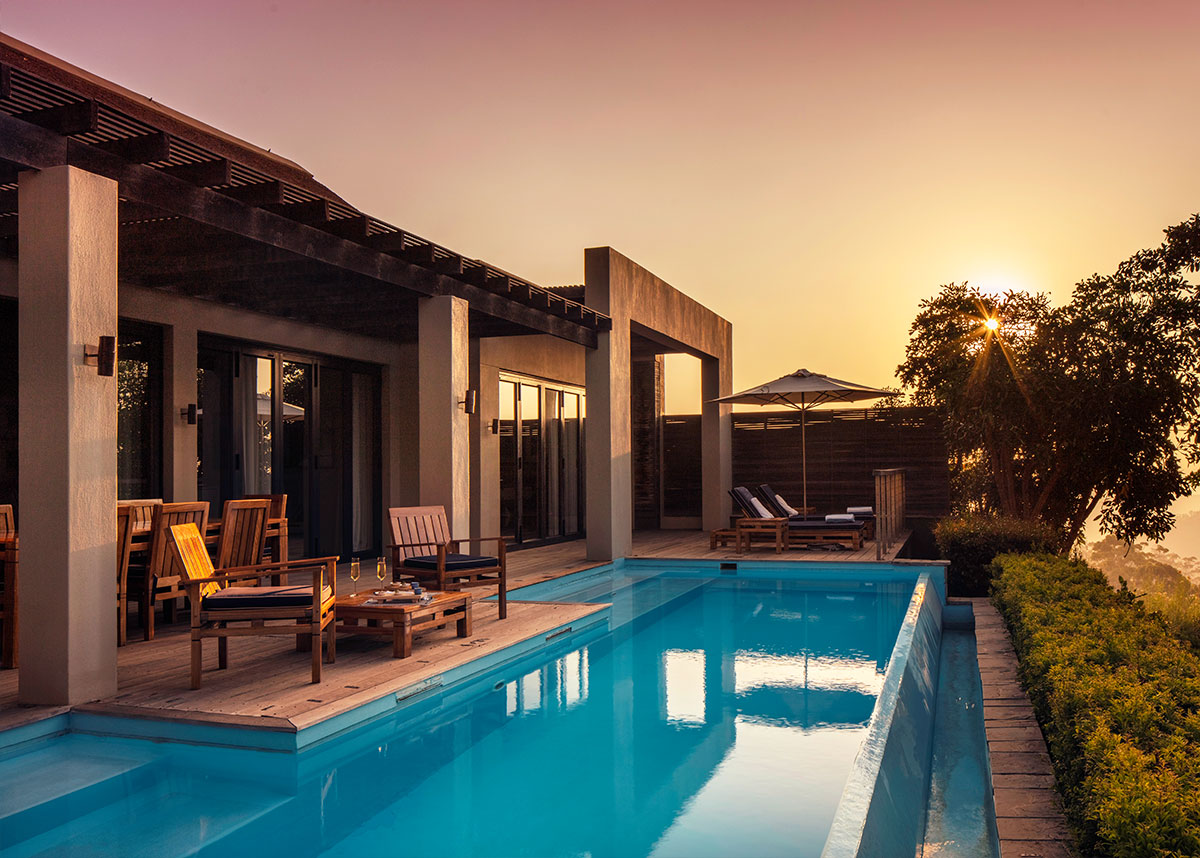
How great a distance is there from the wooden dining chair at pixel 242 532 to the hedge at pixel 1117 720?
5.32 metres

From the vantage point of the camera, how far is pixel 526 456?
14508mm

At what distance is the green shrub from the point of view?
10492mm

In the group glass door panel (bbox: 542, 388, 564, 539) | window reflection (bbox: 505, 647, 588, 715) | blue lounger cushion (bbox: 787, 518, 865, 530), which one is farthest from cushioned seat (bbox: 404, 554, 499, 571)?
glass door panel (bbox: 542, 388, 564, 539)

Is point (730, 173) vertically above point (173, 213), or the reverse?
point (730, 173)

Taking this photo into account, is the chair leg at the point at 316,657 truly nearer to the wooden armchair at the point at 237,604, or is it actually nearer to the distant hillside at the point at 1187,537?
the wooden armchair at the point at 237,604

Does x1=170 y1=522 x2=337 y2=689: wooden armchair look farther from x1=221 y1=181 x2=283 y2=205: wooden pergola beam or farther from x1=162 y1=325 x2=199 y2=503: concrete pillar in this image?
x1=162 y1=325 x2=199 y2=503: concrete pillar

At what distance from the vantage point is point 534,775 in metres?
4.34

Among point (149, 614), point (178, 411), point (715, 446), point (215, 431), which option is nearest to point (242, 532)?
point (149, 614)

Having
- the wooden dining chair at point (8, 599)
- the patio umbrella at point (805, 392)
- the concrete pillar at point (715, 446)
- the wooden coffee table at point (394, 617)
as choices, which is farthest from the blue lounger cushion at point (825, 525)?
the wooden dining chair at point (8, 599)

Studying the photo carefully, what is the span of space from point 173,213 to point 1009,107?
11636 mm

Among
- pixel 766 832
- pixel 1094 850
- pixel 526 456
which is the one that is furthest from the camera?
pixel 526 456

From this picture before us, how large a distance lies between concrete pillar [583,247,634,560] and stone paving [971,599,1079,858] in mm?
6171

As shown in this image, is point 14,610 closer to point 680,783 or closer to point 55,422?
point 55,422

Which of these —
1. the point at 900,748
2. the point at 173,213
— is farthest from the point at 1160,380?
the point at 173,213
